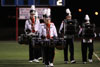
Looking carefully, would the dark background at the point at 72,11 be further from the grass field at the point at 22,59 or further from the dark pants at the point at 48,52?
the dark pants at the point at 48,52

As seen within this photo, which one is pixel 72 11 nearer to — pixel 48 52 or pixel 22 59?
pixel 22 59

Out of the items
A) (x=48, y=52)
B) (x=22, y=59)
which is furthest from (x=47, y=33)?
(x=22, y=59)

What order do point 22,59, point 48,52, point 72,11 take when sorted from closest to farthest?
point 48,52
point 22,59
point 72,11

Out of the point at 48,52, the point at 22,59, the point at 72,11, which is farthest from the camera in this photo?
the point at 72,11

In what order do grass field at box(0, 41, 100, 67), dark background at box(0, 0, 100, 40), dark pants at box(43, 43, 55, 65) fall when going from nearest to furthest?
dark pants at box(43, 43, 55, 65) → grass field at box(0, 41, 100, 67) → dark background at box(0, 0, 100, 40)

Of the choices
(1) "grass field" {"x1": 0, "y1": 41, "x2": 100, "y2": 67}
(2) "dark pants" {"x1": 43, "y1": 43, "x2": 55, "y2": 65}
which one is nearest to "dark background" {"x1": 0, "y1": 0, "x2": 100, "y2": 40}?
(1) "grass field" {"x1": 0, "y1": 41, "x2": 100, "y2": 67}

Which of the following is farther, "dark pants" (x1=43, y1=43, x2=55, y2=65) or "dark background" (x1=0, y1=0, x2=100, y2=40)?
"dark background" (x1=0, y1=0, x2=100, y2=40)

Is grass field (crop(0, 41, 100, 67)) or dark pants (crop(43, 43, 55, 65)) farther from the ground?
dark pants (crop(43, 43, 55, 65))

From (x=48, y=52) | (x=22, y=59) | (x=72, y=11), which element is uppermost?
(x=72, y=11)

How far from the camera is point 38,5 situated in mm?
30703

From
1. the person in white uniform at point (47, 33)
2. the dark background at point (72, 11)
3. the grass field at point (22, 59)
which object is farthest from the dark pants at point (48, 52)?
the dark background at point (72, 11)

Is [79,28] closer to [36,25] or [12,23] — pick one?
[36,25]

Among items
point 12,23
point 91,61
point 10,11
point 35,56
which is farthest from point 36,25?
point 10,11

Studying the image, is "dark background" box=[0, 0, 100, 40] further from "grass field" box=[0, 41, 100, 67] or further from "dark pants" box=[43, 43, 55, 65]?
"dark pants" box=[43, 43, 55, 65]
